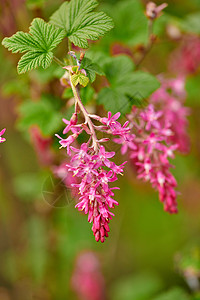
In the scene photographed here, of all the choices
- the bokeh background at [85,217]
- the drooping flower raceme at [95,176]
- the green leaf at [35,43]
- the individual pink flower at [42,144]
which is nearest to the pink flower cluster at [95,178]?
the drooping flower raceme at [95,176]

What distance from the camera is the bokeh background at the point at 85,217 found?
1.31 metres

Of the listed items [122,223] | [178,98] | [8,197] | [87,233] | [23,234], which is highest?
[178,98]

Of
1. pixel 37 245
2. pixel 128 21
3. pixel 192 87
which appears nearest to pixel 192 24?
pixel 128 21

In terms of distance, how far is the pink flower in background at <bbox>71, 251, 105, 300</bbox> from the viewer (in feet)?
6.54

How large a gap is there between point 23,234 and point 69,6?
1.54m

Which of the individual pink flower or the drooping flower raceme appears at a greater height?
the drooping flower raceme

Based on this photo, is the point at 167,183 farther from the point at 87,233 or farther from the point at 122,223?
the point at 122,223

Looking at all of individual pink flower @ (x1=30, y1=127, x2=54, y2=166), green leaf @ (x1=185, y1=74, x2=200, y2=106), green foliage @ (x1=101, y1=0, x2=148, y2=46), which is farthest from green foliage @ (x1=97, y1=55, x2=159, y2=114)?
green leaf @ (x1=185, y1=74, x2=200, y2=106)

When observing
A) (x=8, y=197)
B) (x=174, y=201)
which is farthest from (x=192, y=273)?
(x=8, y=197)

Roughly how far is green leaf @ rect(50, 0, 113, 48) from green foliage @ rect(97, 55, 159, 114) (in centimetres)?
18

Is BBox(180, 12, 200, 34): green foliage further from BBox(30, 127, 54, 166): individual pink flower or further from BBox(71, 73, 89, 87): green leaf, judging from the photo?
BBox(71, 73, 89, 87): green leaf

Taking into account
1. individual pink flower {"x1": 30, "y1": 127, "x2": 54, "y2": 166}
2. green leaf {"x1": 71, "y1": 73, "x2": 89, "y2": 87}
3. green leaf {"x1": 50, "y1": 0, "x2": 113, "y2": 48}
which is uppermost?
green leaf {"x1": 50, "y1": 0, "x2": 113, "y2": 48}

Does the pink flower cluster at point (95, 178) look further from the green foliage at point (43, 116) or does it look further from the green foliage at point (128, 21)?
the green foliage at point (128, 21)

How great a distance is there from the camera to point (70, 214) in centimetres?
235
